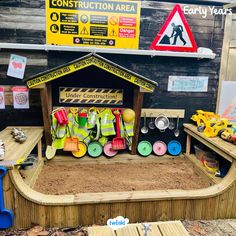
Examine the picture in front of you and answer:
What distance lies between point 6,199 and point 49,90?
180 cm

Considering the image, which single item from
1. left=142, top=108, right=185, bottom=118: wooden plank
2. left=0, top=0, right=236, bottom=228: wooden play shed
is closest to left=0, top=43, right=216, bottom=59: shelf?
left=0, top=0, right=236, bottom=228: wooden play shed

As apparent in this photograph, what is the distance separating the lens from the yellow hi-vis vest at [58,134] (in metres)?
3.63

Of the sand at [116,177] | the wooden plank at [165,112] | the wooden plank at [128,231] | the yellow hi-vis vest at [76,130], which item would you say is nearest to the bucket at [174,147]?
the sand at [116,177]

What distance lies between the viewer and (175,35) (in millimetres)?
3801

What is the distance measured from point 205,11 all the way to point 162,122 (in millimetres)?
1843

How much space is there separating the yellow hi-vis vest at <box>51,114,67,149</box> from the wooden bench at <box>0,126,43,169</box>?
19cm

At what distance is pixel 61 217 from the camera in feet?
7.71

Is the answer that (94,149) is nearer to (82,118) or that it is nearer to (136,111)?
(82,118)

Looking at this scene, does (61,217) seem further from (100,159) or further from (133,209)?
(100,159)

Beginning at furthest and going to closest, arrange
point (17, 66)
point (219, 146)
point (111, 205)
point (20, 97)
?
point (20, 97) → point (17, 66) → point (219, 146) → point (111, 205)

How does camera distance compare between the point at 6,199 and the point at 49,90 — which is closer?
the point at 6,199

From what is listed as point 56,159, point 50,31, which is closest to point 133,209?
point 56,159

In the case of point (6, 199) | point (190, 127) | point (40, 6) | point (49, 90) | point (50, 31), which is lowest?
point (6, 199)

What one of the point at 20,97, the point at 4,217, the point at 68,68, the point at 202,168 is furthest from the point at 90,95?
the point at 4,217
